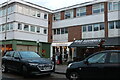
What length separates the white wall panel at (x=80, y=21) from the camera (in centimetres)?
Answer: 2633

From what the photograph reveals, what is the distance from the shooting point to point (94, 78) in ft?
26.4

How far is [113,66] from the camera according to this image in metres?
7.39

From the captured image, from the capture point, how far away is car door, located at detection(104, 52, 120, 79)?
7.32m

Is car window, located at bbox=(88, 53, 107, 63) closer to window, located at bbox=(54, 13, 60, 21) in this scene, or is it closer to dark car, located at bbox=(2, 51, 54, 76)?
dark car, located at bbox=(2, 51, 54, 76)

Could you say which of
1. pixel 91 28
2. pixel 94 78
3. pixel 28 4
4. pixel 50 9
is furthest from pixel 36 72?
pixel 50 9

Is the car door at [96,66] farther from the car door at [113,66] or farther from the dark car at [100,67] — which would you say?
the car door at [113,66]

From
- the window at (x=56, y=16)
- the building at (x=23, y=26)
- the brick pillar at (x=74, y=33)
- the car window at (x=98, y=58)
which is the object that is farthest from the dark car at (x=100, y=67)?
the window at (x=56, y=16)

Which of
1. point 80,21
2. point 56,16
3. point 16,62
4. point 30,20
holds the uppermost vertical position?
point 56,16

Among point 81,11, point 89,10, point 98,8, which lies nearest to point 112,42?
point 98,8

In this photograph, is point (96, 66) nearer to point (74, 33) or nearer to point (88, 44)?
point (88, 44)

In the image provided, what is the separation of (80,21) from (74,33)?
216cm

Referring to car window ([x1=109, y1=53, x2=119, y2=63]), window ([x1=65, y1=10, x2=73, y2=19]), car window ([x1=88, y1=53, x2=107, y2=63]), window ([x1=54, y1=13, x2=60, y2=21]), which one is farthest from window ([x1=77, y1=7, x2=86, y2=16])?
car window ([x1=109, y1=53, x2=119, y2=63])

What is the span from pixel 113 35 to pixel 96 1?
5904 millimetres

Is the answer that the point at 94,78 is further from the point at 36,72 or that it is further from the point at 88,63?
the point at 36,72
